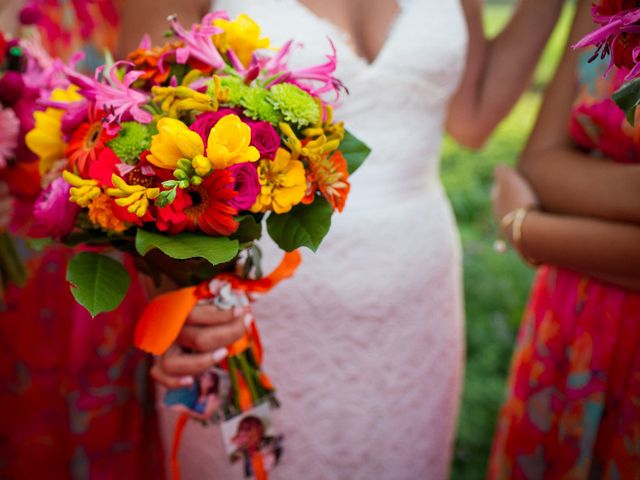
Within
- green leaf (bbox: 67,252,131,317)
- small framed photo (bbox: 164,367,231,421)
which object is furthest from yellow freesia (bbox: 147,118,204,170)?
small framed photo (bbox: 164,367,231,421)

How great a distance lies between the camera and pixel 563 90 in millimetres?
1484

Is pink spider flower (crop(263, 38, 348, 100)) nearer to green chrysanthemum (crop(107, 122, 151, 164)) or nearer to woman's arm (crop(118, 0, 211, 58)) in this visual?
green chrysanthemum (crop(107, 122, 151, 164))

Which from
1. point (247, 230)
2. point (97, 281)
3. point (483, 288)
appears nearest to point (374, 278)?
point (247, 230)

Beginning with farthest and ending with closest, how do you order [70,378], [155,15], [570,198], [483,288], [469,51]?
[483,288], [70,378], [469,51], [570,198], [155,15]

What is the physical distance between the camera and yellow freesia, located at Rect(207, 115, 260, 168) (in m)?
0.79

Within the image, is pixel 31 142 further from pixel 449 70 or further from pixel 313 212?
pixel 449 70

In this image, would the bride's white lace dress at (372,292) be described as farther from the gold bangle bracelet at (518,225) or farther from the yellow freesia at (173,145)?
the yellow freesia at (173,145)

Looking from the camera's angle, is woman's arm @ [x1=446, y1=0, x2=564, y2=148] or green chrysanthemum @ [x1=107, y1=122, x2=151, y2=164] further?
woman's arm @ [x1=446, y1=0, x2=564, y2=148]

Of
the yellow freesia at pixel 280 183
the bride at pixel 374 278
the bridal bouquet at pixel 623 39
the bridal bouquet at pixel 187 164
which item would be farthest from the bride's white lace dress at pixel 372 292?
the bridal bouquet at pixel 623 39

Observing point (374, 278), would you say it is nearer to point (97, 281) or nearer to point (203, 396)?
point (203, 396)

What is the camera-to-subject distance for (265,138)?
84 centimetres

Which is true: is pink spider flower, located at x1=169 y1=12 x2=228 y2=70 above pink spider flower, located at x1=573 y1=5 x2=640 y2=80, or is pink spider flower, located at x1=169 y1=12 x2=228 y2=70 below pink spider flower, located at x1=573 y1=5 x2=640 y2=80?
below

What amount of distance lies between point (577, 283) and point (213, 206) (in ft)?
3.15

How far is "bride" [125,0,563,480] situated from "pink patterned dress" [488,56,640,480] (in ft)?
0.71
